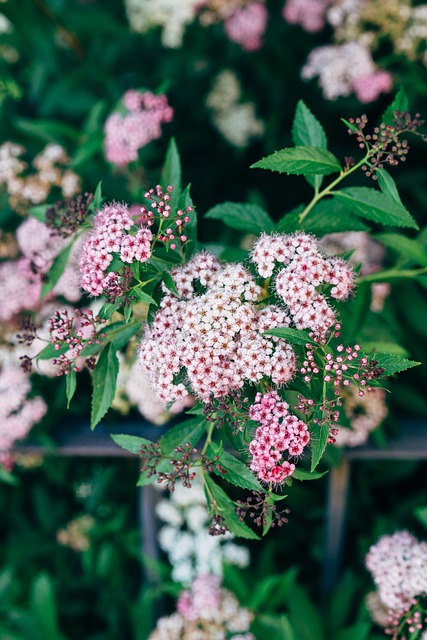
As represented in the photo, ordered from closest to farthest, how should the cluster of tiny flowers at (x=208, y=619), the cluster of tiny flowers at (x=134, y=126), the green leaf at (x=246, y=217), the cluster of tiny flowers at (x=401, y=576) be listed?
the green leaf at (x=246, y=217)
the cluster of tiny flowers at (x=401, y=576)
the cluster of tiny flowers at (x=134, y=126)
the cluster of tiny flowers at (x=208, y=619)

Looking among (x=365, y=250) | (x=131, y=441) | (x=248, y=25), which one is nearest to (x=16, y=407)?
(x=131, y=441)

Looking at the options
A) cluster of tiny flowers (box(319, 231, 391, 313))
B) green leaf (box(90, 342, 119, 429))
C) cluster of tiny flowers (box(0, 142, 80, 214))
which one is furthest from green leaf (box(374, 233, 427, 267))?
cluster of tiny flowers (box(0, 142, 80, 214))

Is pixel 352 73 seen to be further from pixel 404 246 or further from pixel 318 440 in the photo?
pixel 318 440

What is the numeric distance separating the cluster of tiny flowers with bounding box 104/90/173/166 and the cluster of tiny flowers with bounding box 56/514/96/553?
5.61 ft

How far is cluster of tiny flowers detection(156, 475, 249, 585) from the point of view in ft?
8.15

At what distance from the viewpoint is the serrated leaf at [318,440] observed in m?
1.09

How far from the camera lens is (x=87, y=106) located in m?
2.53

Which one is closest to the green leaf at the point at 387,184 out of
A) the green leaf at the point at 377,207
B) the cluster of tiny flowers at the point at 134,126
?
the green leaf at the point at 377,207

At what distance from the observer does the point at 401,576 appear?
5.55 feet

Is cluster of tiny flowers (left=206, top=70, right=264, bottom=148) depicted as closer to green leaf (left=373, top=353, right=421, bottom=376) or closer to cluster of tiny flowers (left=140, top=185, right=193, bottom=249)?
cluster of tiny flowers (left=140, top=185, right=193, bottom=249)

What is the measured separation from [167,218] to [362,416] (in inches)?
44.7

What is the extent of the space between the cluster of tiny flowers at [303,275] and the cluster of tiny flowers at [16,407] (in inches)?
47.1

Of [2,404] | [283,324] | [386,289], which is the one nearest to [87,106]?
[2,404]

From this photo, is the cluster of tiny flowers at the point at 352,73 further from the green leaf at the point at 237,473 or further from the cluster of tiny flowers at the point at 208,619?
the cluster of tiny flowers at the point at 208,619
